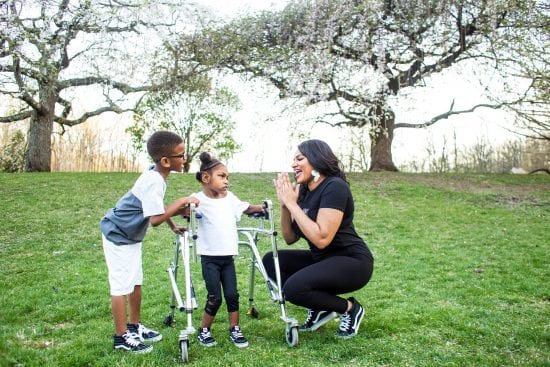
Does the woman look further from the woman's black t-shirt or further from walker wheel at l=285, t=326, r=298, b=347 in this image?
walker wheel at l=285, t=326, r=298, b=347

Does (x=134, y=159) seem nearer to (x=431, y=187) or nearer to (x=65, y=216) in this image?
(x=65, y=216)

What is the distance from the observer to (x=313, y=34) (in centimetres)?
1727

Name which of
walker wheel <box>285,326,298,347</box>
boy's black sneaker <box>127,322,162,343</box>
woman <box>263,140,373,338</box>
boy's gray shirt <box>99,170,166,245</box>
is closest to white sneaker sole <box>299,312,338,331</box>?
woman <box>263,140,373,338</box>

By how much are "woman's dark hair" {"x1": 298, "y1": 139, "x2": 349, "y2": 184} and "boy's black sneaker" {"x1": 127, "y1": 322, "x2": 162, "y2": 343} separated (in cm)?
201

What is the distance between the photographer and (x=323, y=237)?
4.23 meters

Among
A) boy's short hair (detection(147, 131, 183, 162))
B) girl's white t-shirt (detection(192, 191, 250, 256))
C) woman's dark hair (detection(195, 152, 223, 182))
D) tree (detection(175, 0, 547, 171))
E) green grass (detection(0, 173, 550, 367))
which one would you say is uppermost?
tree (detection(175, 0, 547, 171))

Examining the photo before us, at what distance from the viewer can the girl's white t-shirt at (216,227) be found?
440 centimetres

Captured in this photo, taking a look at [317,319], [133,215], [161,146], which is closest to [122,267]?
[133,215]

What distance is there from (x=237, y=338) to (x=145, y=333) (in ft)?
2.82

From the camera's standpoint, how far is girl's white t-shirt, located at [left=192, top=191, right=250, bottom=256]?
440cm

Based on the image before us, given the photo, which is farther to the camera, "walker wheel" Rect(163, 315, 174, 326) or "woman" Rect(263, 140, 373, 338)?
"walker wheel" Rect(163, 315, 174, 326)

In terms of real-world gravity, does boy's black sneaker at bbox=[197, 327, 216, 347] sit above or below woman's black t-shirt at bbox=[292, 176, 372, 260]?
below

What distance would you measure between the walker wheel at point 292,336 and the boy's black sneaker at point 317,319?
0.42m

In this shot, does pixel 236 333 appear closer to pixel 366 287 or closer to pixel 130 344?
pixel 130 344
